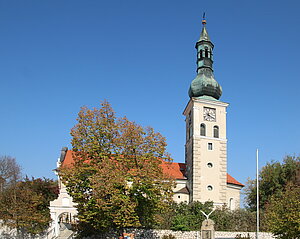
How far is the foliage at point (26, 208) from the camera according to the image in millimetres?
32406

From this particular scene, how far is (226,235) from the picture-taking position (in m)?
32.3

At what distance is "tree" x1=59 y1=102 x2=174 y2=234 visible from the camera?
23.7m

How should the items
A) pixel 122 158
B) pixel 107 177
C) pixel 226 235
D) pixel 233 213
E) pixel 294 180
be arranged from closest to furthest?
pixel 107 177, pixel 122 158, pixel 226 235, pixel 233 213, pixel 294 180

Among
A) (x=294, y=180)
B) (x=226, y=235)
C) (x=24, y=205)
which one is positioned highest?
(x=294, y=180)

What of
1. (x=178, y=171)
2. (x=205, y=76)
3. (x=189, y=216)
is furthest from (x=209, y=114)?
(x=189, y=216)

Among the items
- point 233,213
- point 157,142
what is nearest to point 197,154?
point 233,213

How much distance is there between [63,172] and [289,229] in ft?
53.7

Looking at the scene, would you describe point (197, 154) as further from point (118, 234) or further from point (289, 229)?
point (289, 229)

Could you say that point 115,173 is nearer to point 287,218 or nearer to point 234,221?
point 287,218

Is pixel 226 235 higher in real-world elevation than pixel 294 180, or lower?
lower

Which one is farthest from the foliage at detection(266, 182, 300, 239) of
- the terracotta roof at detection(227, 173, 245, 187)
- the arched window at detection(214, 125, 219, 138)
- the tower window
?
the terracotta roof at detection(227, 173, 245, 187)

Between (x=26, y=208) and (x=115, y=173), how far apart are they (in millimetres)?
14136

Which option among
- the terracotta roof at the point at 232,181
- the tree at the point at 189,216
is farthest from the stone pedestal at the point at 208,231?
the terracotta roof at the point at 232,181

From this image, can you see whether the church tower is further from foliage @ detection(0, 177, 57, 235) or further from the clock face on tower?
foliage @ detection(0, 177, 57, 235)
